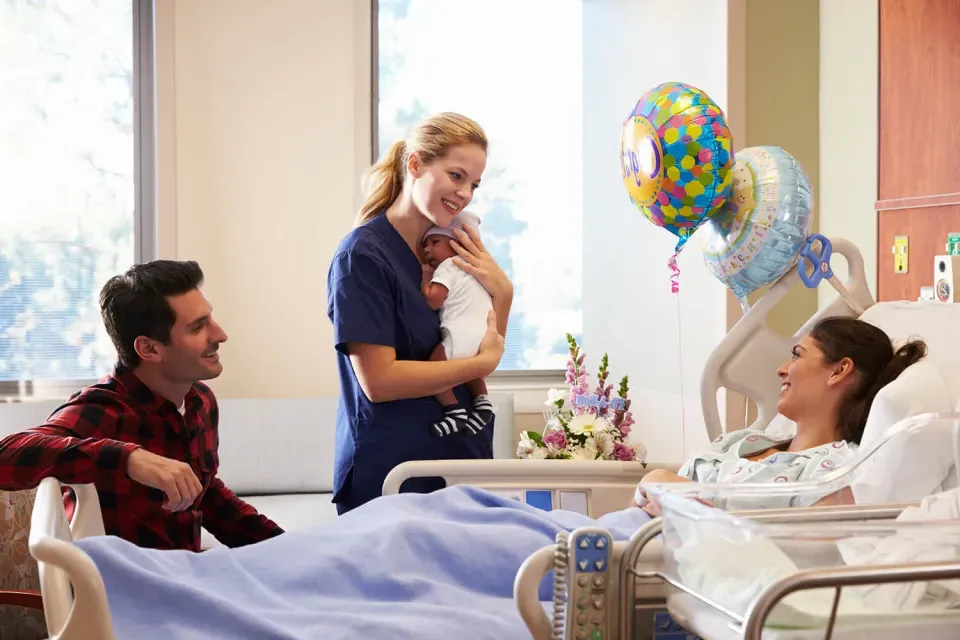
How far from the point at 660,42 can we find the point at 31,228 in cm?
257

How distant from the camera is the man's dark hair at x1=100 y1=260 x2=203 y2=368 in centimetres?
184

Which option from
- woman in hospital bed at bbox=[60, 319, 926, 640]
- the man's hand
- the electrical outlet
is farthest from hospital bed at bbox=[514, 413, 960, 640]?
the electrical outlet

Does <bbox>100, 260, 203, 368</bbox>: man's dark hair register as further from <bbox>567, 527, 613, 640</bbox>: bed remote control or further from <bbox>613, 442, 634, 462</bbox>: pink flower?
<bbox>613, 442, 634, 462</bbox>: pink flower

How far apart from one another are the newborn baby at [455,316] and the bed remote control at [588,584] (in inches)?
31.3

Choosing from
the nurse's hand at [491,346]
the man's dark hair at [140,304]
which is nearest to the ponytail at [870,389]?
the nurse's hand at [491,346]

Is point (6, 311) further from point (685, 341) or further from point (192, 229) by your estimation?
point (685, 341)

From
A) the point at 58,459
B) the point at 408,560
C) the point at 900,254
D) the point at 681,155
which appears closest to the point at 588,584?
the point at 408,560

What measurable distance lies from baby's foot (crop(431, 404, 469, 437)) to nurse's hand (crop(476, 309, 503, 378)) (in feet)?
0.33

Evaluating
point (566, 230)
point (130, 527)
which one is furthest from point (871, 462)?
point (566, 230)

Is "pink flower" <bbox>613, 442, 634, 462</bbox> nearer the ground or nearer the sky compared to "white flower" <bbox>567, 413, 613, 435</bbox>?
nearer the ground

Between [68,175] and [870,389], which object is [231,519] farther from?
[68,175]

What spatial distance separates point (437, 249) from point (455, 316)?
17cm

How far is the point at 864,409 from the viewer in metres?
1.97

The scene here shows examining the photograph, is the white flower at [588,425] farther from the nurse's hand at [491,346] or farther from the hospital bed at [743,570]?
the hospital bed at [743,570]
